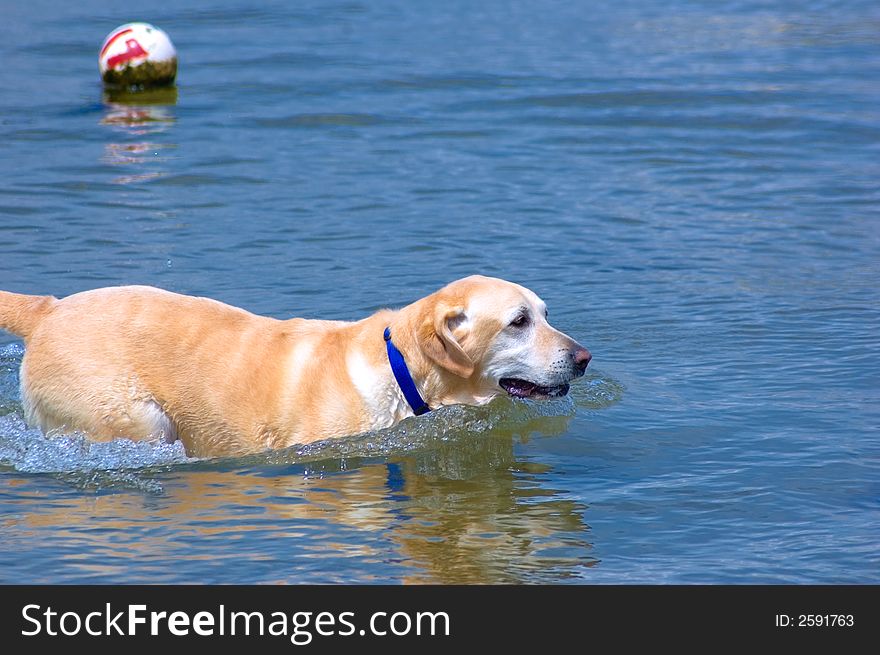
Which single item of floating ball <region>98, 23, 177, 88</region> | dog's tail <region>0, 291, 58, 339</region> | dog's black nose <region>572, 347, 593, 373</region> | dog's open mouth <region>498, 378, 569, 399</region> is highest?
floating ball <region>98, 23, 177, 88</region>

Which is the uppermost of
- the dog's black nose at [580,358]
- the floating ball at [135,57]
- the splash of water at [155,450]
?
the floating ball at [135,57]

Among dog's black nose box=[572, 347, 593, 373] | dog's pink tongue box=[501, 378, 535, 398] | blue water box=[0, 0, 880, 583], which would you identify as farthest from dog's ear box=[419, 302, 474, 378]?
dog's black nose box=[572, 347, 593, 373]

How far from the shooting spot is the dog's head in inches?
280

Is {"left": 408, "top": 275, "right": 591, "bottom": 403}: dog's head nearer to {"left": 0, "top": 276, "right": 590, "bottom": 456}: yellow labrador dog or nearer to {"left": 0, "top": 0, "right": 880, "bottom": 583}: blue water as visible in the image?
{"left": 0, "top": 276, "right": 590, "bottom": 456}: yellow labrador dog

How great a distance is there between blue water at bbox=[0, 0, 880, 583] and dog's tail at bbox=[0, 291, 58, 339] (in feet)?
2.03

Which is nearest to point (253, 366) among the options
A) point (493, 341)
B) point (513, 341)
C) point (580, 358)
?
point (493, 341)

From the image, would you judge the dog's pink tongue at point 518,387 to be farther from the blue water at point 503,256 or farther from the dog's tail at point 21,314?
the dog's tail at point 21,314

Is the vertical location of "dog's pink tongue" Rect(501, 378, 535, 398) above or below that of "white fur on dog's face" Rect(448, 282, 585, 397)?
below

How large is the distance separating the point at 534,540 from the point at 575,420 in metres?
1.88

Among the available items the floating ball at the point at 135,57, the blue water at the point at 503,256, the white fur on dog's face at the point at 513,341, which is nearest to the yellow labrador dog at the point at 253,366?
the white fur on dog's face at the point at 513,341

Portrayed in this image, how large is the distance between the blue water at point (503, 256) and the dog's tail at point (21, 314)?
62 cm

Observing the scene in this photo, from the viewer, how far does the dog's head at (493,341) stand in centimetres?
712

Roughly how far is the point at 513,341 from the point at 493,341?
0.12 metres

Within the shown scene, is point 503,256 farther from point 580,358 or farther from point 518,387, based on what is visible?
point 580,358
